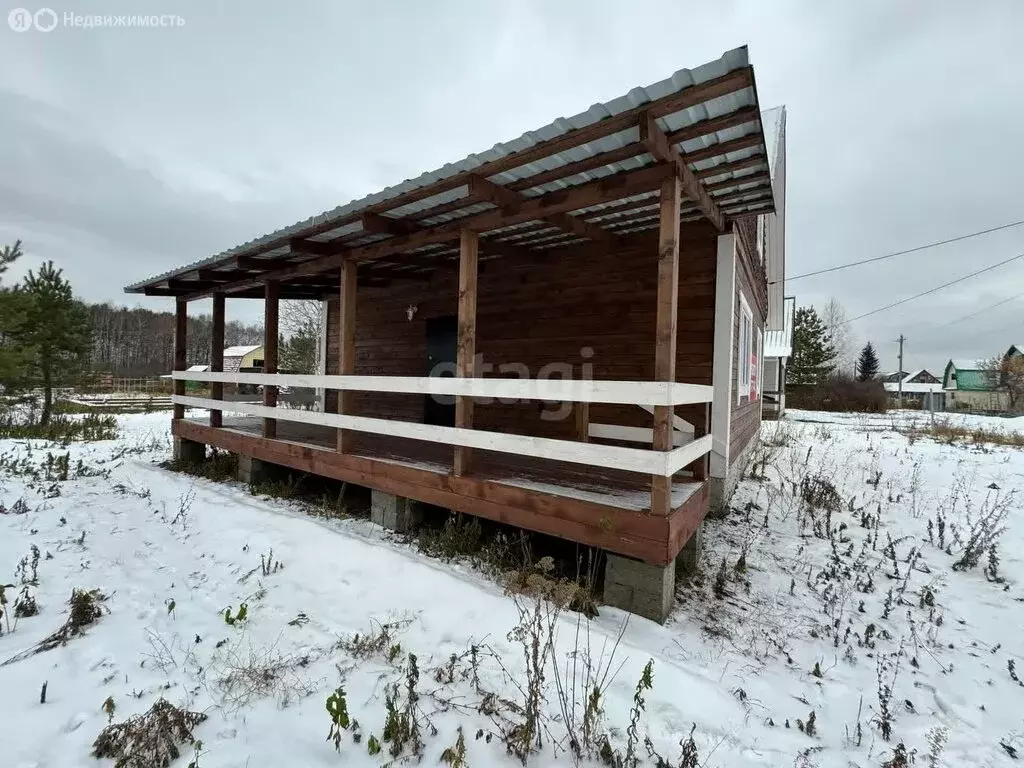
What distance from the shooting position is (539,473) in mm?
4367

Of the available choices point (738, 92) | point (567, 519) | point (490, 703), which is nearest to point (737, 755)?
point (490, 703)

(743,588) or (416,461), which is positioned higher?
(416,461)

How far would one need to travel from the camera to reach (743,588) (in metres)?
3.75

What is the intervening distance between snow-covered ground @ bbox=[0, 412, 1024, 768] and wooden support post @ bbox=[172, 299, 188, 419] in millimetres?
3083

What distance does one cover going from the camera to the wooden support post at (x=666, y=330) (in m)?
3.01

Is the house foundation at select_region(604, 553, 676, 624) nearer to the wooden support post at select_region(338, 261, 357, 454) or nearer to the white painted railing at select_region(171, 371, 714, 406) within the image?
the white painted railing at select_region(171, 371, 714, 406)

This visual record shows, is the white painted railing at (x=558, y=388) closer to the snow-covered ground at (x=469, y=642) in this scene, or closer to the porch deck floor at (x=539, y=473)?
the porch deck floor at (x=539, y=473)

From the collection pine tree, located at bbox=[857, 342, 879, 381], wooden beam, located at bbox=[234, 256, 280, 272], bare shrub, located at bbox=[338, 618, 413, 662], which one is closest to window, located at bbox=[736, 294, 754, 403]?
bare shrub, located at bbox=[338, 618, 413, 662]

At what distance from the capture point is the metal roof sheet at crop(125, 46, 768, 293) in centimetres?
253

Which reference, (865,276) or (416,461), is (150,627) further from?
(865,276)

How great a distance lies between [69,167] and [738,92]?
66.9ft

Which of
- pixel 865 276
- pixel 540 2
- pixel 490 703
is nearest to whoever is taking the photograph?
pixel 490 703

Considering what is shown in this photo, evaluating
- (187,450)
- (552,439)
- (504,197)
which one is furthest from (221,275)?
(552,439)

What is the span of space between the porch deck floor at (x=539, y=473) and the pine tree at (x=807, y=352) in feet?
95.1
